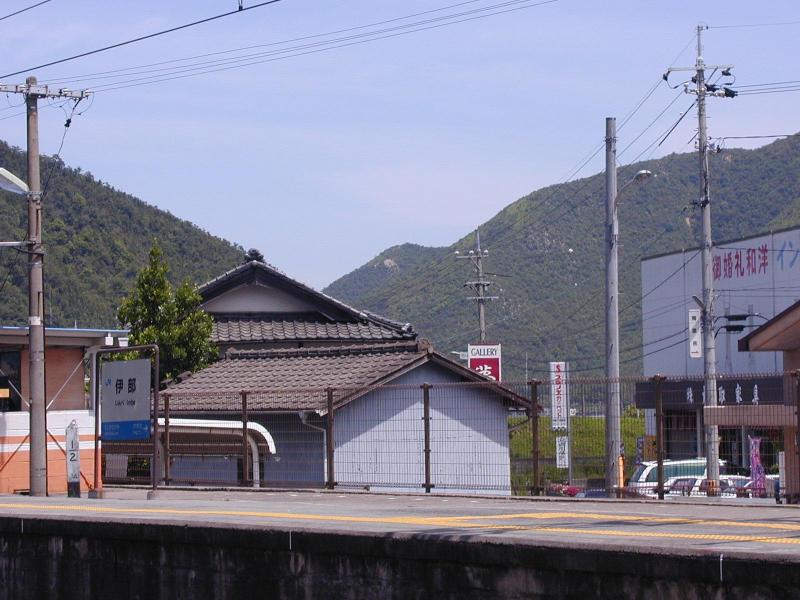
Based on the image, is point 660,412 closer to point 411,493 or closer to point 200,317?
point 411,493

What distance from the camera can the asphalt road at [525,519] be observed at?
8.97 m

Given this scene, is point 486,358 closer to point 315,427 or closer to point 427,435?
point 315,427

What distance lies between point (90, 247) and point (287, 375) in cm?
4764

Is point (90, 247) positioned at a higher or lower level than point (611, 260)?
higher

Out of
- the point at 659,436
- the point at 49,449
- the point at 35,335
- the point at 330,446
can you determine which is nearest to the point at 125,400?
the point at 330,446

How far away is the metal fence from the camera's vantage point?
1828 cm

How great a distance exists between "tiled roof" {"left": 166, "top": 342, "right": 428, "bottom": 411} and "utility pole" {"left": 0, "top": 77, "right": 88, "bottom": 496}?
266 centimetres

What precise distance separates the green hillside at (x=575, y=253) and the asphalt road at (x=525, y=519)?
7262 cm

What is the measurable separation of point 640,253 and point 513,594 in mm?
110177

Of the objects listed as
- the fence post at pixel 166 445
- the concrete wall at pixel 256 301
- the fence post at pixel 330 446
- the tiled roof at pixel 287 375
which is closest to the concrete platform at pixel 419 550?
the fence post at pixel 330 446

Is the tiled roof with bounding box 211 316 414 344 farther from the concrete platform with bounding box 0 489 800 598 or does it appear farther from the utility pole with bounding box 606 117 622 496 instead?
the concrete platform with bounding box 0 489 800 598

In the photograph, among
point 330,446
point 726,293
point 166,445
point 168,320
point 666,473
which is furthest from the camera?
point 726,293

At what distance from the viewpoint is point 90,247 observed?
7125cm

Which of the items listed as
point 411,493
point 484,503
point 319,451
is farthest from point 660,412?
point 319,451
